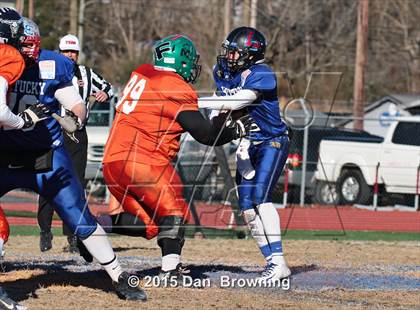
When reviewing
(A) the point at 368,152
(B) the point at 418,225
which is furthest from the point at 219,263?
(A) the point at 368,152

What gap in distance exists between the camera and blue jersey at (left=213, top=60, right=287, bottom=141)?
25.4ft

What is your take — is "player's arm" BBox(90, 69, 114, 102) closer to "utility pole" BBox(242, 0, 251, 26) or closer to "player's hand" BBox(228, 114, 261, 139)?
"player's hand" BBox(228, 114, 261, 139)

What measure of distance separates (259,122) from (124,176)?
1.44 metres

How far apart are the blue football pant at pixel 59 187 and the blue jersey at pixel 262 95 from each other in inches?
72.3

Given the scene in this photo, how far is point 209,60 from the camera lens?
38.4m

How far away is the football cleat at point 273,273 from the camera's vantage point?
777 cm

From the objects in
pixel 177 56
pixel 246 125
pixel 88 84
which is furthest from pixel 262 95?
pixel 88 84

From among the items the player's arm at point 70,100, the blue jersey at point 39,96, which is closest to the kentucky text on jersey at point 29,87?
the blue jersey at point 39,96

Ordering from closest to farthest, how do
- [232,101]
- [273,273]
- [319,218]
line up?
[232,101]
[273,273]
[319,218]

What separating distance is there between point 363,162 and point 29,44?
43.5ft

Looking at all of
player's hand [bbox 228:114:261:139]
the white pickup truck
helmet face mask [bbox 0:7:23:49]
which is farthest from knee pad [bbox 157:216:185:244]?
the white pickup truck

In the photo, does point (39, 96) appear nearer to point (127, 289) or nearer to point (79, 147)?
point (127, 289)

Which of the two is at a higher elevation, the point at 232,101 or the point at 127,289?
the point at 232,101

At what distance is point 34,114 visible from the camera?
6129 mm
